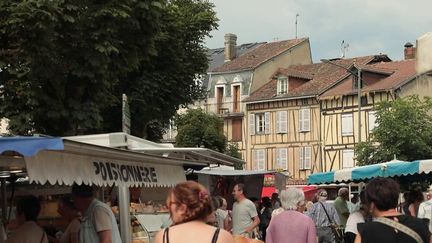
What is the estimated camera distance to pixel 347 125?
59.3m

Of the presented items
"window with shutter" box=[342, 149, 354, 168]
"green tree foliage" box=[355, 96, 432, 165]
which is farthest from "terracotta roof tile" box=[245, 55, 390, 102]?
"green tree foliage" box=[355, 96, 432, 165]

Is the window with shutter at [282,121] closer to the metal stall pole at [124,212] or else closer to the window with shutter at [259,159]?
the window with shutter at [259,159]

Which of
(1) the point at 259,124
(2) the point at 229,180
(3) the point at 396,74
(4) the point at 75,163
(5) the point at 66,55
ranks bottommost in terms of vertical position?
(2) the point at 229,180

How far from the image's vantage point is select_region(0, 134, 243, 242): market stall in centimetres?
595

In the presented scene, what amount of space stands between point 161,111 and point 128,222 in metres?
21.0

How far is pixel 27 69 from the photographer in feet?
74.1

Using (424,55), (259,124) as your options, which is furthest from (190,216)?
(259,124)

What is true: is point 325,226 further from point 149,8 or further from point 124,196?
point 149,8

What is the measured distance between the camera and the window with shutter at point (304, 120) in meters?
61.8

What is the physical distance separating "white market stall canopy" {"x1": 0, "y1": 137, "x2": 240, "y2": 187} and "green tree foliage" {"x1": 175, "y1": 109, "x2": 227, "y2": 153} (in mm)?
46235

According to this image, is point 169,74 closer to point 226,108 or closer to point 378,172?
point 378,172

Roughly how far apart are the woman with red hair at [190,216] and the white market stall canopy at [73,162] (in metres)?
1.58

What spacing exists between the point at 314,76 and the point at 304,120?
390cm

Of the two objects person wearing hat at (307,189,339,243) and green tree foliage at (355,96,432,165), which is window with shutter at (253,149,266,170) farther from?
person wearing hat at (307,189,339,243)
